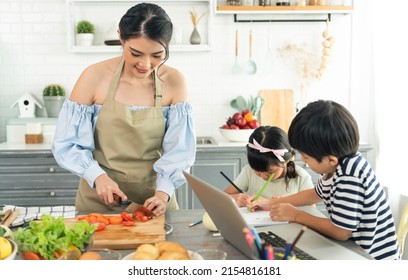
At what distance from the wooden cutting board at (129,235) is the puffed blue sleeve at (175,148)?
1.18 ft

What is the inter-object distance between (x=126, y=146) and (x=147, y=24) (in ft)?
1.66

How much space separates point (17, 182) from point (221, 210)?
2.64 metres

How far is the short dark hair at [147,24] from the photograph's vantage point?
189cm

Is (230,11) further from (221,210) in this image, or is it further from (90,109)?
(221,210)

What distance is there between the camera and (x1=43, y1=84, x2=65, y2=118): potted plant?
13.7 ft

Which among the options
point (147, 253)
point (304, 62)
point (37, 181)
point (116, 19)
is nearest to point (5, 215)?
point (147, 253)

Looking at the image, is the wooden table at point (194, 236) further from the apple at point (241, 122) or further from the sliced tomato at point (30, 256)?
the apple at point (241, 122)

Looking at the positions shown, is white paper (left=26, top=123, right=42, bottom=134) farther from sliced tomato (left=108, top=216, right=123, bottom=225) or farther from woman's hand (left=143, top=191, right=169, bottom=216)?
sliced tomato (left=108, top=216, right=123, bottom=225)

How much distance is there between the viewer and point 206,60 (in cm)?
434

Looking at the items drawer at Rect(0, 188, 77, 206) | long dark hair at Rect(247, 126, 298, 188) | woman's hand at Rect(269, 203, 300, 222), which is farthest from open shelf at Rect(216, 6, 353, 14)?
woman's hand at Rect(269, 203, 300, 222)

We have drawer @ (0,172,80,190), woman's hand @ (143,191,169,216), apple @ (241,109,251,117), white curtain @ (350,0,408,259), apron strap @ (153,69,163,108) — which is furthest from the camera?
apple @ (241,109,251,117)

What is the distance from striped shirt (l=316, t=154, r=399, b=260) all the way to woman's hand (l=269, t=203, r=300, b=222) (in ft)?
0.45

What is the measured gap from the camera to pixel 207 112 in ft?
14.4
